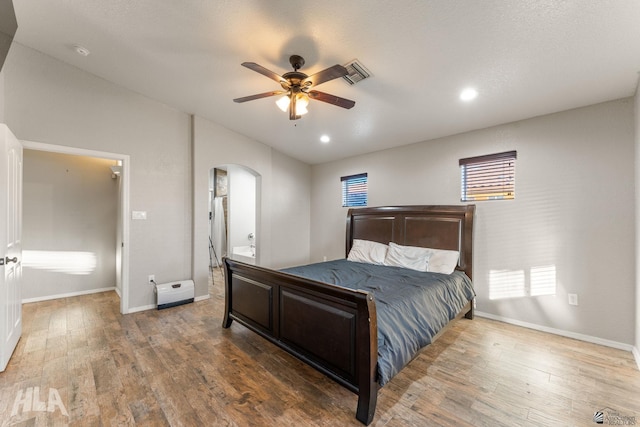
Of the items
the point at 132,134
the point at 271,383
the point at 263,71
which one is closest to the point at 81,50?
the point at 132,134

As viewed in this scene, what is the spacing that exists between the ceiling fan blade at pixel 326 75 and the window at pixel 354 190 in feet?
9.65

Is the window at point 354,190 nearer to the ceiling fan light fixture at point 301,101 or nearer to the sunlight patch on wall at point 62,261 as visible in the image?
the ceiling fan light fixture at point 301,101

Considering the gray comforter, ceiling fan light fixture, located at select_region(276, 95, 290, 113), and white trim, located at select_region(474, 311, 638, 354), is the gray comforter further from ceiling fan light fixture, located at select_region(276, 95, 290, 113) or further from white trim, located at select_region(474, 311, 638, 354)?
ceiling fan light fixture, located at select_region(276, 95, 290, 113)

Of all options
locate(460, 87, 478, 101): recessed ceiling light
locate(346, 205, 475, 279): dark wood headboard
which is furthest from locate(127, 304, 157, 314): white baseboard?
locate(460, 87, 478, 101): recessed ceiling light

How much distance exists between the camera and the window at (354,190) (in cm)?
512

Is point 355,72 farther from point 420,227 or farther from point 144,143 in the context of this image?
point 144,143

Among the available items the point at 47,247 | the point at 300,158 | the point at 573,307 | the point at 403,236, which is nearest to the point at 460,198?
the point at 403,236

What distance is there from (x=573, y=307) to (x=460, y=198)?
1.75m

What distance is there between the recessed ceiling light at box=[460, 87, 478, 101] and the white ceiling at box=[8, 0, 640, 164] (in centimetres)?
6

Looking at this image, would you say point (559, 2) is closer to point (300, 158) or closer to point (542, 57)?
point (542, 57)

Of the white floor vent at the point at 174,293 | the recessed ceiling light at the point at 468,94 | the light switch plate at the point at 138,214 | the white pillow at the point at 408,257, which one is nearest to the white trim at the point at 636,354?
the white pillow at the point at 408,257

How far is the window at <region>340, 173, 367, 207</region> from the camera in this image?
16.8 ft

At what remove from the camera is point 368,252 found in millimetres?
4297

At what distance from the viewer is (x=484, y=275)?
3602 mm
